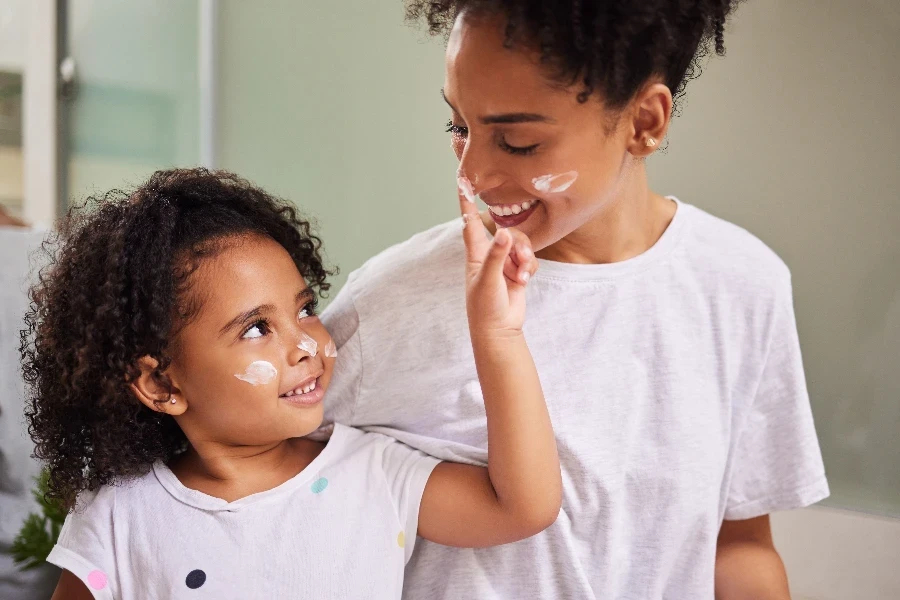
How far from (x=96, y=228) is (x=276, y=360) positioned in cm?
26

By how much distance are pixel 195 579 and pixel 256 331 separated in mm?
253

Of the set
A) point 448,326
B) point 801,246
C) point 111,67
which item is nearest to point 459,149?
point 448,326

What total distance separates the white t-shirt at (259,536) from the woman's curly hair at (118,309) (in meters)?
0.05

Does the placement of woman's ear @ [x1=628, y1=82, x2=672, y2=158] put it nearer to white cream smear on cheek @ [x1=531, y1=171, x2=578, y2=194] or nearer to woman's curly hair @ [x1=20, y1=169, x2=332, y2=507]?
white cream smear on cheek @ [x1=531, y1=171, x2=578, y2=194]

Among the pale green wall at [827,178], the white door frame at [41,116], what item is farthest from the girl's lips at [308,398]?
the white door frame at [41,116]

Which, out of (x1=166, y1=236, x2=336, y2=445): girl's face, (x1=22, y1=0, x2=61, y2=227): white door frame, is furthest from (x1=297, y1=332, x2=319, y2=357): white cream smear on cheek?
(x1=22, y1=0, x2=61, y2=227): white door frame

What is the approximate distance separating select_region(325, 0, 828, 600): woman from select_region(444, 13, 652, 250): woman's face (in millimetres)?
11

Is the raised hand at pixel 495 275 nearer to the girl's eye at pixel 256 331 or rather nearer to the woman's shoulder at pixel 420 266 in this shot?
the woman's shoulder at pixel 420 266

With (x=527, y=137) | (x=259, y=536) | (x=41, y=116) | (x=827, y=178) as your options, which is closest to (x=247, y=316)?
(x=259, y=536)

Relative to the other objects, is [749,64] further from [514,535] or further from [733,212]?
[514,535]

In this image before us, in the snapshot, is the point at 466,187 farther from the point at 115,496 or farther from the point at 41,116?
the point at 41,116

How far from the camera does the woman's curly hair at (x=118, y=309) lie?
2.80ft

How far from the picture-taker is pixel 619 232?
903 millimetres

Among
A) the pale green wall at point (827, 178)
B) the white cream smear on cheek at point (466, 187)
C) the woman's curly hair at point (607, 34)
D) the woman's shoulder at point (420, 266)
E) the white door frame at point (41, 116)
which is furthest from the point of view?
the white door frame at point (41, 116)
